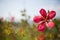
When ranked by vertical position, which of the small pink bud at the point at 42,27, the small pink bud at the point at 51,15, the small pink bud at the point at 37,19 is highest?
the small pink bud at the point at 51,15

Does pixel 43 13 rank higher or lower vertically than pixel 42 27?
higher

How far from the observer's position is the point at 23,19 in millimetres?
1312

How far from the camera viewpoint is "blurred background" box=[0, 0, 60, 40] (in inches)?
49.9

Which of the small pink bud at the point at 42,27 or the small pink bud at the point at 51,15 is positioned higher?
the small pink bud at the point at 51,15

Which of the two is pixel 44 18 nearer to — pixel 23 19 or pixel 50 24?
pixel 50 24

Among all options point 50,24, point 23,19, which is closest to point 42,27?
point 50,24

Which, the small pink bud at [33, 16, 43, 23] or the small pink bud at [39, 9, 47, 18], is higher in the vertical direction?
the small pink bud at [39, 9, 47, 18]

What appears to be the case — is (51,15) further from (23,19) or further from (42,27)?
(23,19)

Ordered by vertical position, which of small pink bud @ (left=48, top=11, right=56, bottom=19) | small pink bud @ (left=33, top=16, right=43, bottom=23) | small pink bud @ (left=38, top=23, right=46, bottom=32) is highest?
small pink bud @ (left=48, top=11, right=56, bottom=19)

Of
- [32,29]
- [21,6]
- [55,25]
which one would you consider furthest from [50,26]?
[21,6]

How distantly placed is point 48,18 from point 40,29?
0.12 metres

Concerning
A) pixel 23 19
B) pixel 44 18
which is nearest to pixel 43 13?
pixel 44 18

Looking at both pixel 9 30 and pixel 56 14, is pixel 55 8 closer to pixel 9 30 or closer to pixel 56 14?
pixel 56 14

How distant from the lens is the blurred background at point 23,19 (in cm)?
127
